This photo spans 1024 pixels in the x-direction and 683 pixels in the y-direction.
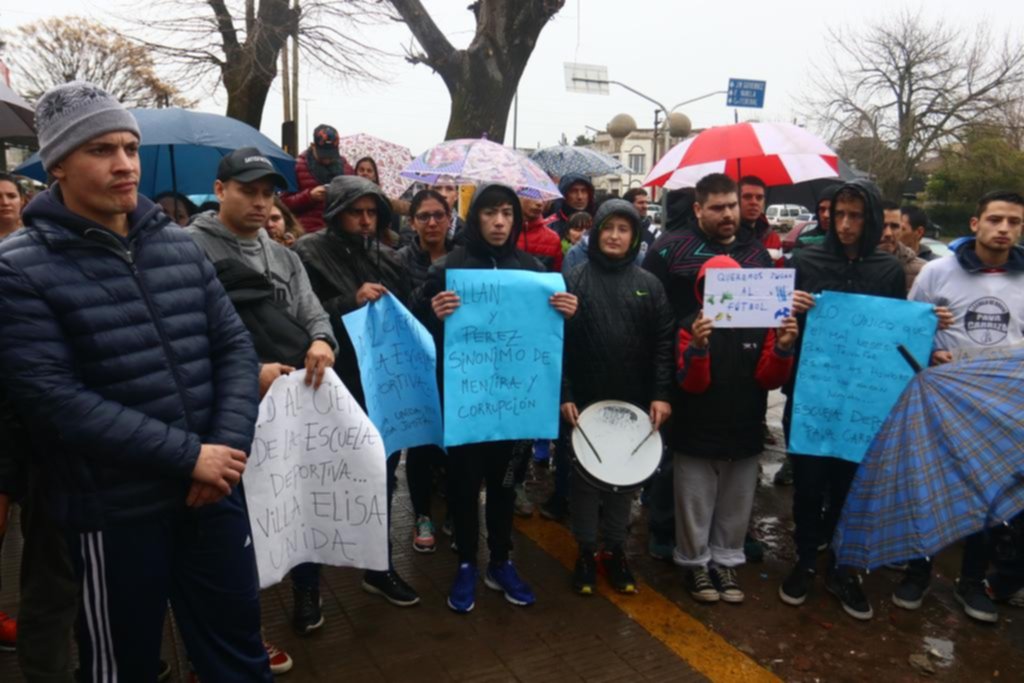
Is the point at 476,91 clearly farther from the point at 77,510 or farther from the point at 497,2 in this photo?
the point at 77,510

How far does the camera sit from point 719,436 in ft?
12.1

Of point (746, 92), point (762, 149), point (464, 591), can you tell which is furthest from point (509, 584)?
point (746, 92)

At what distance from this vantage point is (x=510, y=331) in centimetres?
359

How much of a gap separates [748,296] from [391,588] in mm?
2208

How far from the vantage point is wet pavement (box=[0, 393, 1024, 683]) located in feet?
10.4

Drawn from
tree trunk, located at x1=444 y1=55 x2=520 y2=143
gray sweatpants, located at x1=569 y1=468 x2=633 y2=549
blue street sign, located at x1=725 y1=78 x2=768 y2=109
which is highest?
blue street sign, located at x1=725 y1=78 x2=768 y2=109

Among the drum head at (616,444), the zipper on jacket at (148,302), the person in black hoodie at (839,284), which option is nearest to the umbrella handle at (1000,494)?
the person in black hoodie at (839,284)

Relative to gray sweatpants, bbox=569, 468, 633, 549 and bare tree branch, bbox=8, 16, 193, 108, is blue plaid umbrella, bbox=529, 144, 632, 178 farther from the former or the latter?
bare tree branch, bbox=8, 16, 193, 108

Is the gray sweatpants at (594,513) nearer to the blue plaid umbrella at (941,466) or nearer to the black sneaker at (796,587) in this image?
the black sneaker at (796,587)

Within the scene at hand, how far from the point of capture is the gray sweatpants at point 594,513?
3.75 metres

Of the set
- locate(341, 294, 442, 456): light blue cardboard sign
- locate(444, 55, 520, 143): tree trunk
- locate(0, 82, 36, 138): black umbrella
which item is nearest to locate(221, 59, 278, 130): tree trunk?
locate(444, 55, 520, 143): tree trunk

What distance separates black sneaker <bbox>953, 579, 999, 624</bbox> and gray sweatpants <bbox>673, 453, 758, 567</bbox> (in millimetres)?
1102

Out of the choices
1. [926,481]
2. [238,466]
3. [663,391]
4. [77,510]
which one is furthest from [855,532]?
[77,510]

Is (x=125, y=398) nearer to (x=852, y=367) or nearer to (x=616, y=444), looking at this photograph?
(x=616, y=444)
